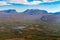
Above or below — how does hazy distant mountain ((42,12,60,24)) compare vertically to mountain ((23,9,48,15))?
below

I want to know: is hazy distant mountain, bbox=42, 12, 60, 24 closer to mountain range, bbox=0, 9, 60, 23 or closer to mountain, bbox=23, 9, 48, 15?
mountain range, bbox=0, 9, 60, 23

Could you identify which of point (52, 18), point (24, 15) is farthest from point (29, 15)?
point (52, 18)

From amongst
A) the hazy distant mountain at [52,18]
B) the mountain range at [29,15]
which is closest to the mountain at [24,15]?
the mountain range at [29,15]

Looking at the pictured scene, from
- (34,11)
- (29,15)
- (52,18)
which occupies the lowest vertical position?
(52,18)

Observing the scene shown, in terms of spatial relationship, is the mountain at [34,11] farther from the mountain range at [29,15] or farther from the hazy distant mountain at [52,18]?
the hazy distant mountain at [52,18]

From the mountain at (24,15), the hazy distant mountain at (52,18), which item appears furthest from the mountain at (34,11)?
the hazy distant mountain at (52,18)

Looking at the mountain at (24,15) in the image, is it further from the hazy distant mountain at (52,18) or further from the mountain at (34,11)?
the hazy distant mountain at (52,18)

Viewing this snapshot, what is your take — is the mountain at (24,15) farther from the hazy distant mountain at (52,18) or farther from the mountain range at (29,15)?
the hazy distant mountain at (52,18)

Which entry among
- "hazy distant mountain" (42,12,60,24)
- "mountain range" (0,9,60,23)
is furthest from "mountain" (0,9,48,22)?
"hazy distant mountain" (42,12,60,24)

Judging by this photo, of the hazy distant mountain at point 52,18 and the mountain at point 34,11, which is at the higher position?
the mountain at point 34,11

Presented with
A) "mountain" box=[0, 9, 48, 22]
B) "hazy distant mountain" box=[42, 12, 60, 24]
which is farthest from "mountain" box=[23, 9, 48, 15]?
"hazy distant mountain" box=[42, 12, 60, 24]

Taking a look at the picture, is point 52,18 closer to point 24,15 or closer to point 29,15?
point 29,15
